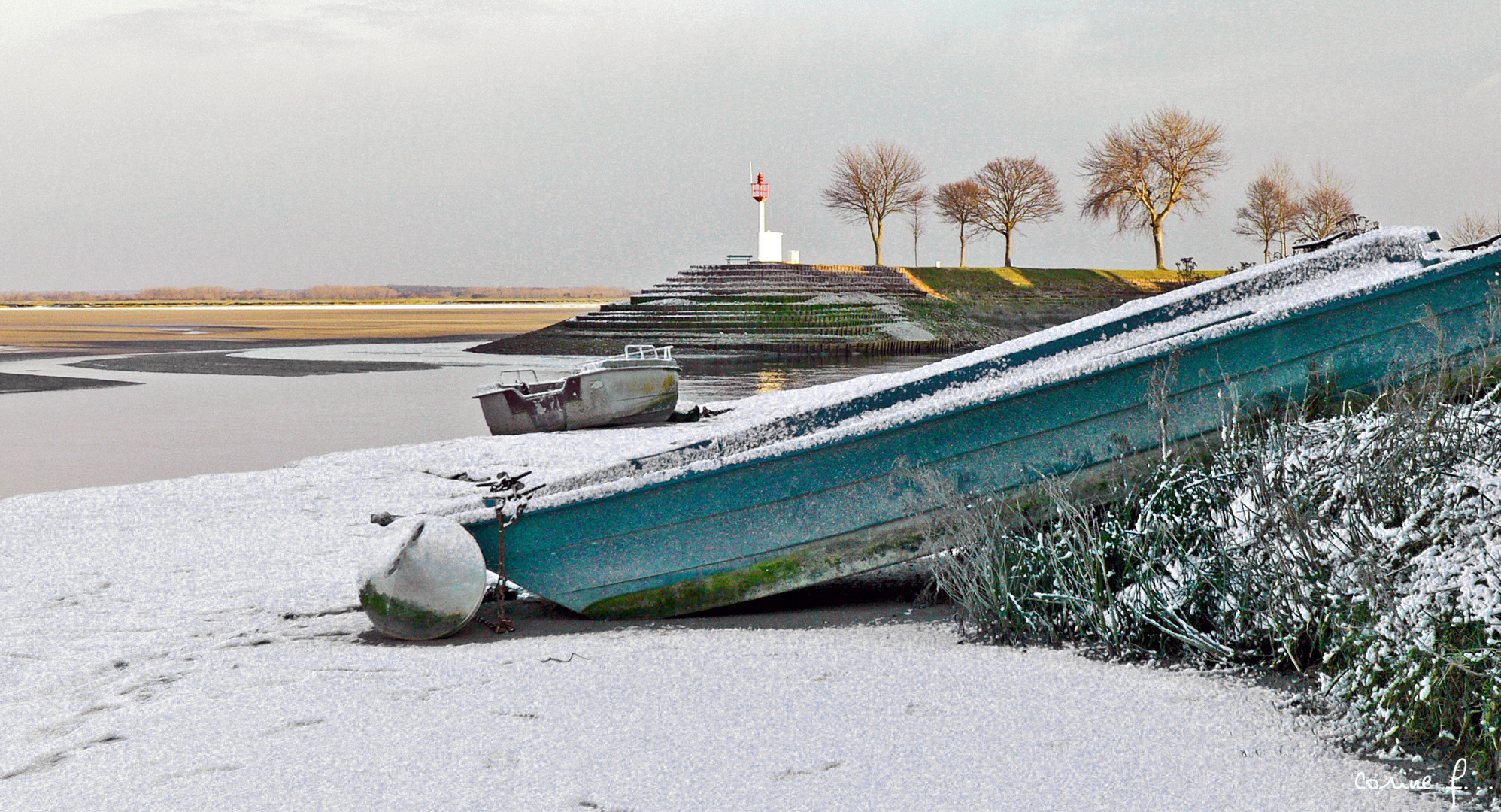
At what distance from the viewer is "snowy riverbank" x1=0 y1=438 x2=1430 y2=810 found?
308 cm

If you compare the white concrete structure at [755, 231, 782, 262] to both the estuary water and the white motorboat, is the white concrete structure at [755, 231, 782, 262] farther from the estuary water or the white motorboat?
the white motorboat

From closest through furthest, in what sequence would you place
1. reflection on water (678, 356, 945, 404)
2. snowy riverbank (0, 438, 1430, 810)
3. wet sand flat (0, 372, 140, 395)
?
1. snowy riverbank (0, 438, 1430, 810)
2. reflection on water (678, 356, 945, 404)
3. wet sand flat (0, 372, 140, 395)

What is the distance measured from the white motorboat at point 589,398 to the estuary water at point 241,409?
92 centimetres

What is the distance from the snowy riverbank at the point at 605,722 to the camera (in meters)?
3.08

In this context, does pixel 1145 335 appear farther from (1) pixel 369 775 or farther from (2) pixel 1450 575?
(1) pixel 369 775

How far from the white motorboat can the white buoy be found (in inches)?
339

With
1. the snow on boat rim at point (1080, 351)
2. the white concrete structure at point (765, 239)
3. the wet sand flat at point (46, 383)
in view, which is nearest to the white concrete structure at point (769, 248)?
the white concrete structure at point (765, 239)

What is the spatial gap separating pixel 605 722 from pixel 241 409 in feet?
54.1

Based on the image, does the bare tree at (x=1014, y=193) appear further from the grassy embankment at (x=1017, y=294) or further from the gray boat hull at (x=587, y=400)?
the gray boat hull at (x=587, y=400)

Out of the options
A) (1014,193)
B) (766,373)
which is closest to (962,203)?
(1014,193)

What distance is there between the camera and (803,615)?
5051 mm

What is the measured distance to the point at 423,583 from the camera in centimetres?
471

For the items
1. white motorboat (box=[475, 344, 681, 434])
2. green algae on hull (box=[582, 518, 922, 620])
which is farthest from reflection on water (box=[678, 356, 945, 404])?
green algae on hull (box=[582, 518, 922, 620])
